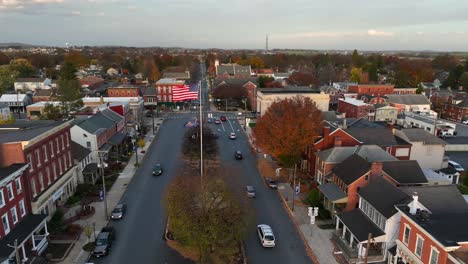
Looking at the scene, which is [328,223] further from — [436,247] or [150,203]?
[150,203]

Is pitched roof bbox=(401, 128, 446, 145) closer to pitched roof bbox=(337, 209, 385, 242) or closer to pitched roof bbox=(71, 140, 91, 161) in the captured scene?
pitched roof bbox=(337, 209, 385, 242)

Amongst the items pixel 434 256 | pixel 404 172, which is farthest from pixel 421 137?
pixel 434 256

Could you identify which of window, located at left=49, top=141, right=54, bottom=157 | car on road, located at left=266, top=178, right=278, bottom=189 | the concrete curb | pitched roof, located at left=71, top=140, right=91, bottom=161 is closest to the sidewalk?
pitched roof, located at left=71, top=140, right=91, bottom=161

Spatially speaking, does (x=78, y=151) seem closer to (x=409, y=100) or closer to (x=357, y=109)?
(x=357, y=109)

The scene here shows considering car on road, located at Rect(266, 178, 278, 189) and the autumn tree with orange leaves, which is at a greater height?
the autumn tree with orange leaves

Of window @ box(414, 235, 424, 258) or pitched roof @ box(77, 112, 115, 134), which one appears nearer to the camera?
window @ box(414, 235, 424, 258)

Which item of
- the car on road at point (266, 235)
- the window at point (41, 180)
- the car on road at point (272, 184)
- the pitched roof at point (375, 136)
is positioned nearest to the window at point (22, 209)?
the window at point (41, 180)
